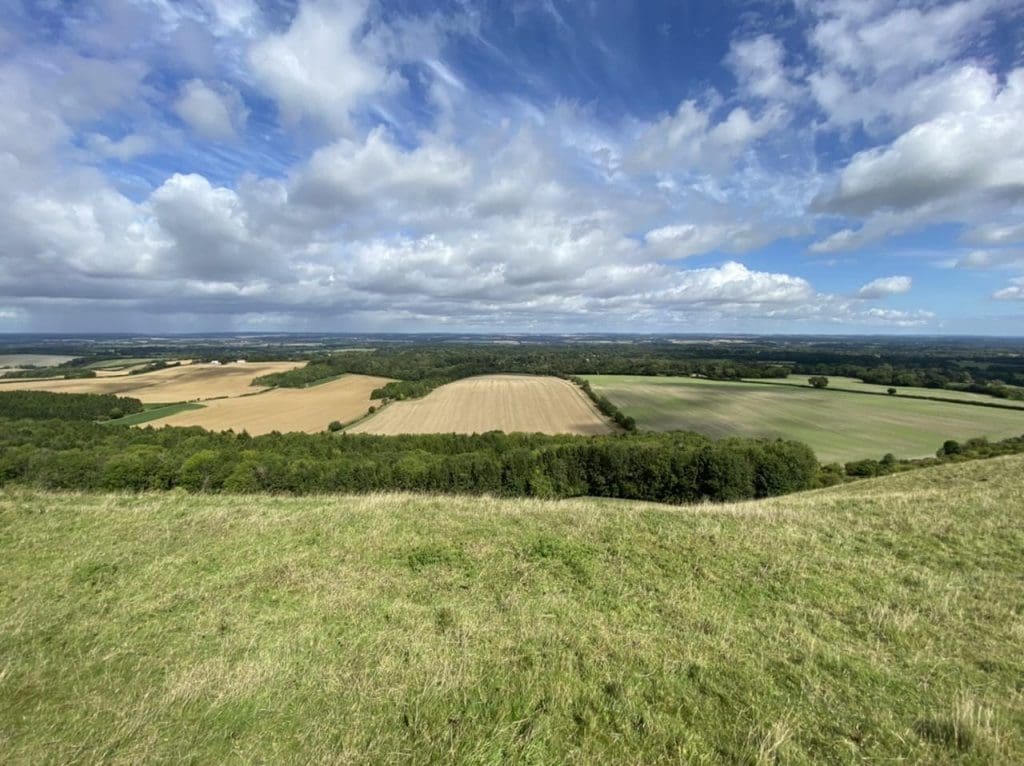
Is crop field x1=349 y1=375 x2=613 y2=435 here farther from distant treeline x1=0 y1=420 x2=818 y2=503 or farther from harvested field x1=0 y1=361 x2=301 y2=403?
harvested field x1=0 y1=361 x2=301 y2=403

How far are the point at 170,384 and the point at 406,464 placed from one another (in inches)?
3256

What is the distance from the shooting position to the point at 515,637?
580 cm

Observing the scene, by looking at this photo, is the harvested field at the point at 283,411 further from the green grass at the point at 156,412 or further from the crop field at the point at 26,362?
the crop field at the point at 26,362

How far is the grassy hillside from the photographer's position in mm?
3977

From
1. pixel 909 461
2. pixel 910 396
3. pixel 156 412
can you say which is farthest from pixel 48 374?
pixel 910 396

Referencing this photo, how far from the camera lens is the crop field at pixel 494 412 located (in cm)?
6145

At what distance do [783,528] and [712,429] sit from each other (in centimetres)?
5217

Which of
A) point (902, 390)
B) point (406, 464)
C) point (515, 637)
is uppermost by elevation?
point (515, 637)

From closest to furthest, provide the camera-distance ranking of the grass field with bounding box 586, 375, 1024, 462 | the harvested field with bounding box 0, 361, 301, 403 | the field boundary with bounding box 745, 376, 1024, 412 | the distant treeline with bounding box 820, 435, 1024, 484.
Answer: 1. the distant treeline with bounding box 820, 435, 1024, 484
2. the grass field with bounding box 586, 375, 1024, 462
3. the field boundary with bounding box 745, 376, 1024, 412
4. the harvested field with bounding box 0, 361, 301, 403

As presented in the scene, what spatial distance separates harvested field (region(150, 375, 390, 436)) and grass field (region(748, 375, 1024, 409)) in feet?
288

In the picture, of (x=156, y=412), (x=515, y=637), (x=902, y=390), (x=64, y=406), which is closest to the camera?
(x=515, y=637)

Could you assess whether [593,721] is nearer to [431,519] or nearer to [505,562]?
[505,562]

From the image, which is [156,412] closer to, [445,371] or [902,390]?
[445,371]

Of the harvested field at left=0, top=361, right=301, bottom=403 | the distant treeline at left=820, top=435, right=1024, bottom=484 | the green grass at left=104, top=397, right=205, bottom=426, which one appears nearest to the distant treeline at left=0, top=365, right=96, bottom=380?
the harvested field at left=0, top=361, right=301, bottom=403
